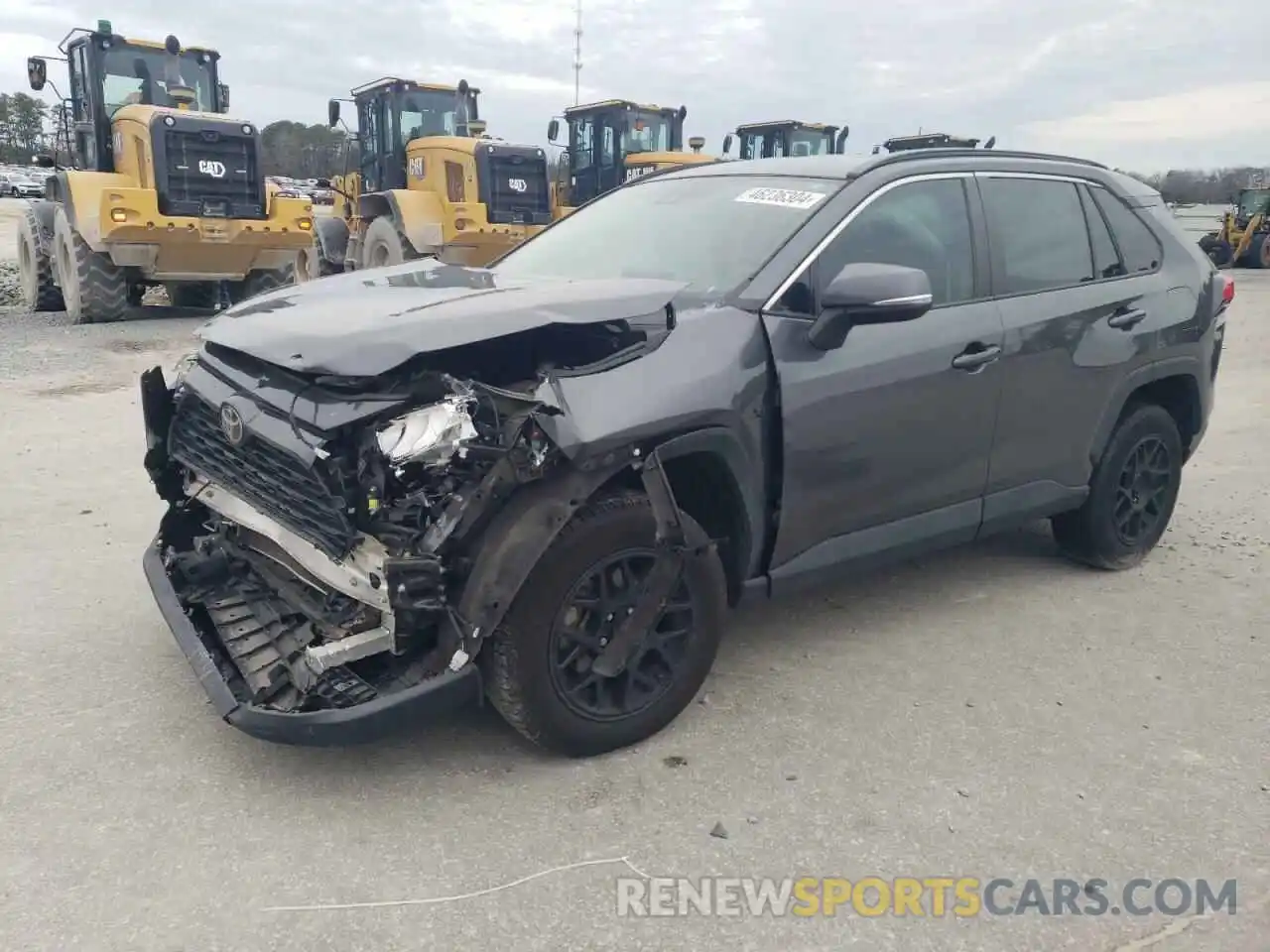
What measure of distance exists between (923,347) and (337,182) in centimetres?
1507

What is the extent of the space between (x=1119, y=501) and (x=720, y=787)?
2.76 metres

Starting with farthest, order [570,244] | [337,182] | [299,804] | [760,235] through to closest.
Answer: [337,182]
[570,244]
[760,235]
[299,804]

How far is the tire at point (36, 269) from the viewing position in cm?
1359

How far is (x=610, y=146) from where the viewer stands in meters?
16.9

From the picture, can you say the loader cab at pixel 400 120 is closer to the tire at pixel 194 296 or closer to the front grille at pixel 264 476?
the tire at pixel 194 296

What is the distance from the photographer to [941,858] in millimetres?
2738

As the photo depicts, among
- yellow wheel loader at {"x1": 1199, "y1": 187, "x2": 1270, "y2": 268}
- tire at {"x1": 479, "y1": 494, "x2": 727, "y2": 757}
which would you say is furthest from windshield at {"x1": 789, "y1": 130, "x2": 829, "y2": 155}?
tire at {"x1": 479, "y1": 494, "x2": 727, "y2": 757}

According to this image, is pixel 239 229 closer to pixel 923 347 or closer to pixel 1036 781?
pixel 923 347

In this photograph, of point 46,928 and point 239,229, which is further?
point 239,229

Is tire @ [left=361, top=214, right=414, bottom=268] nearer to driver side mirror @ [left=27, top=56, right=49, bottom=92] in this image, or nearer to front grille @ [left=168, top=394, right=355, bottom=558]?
driver side mirror @ [left=27, top=56, right=49, bottom=92]

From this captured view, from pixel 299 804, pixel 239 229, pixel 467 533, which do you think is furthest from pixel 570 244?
pixel 239 229

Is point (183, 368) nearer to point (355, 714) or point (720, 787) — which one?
point (355, 714)

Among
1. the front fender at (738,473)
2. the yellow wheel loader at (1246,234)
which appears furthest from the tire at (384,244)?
the yellow wheel loader at (1246,234)

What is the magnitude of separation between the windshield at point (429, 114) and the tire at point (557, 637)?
43.8ft
